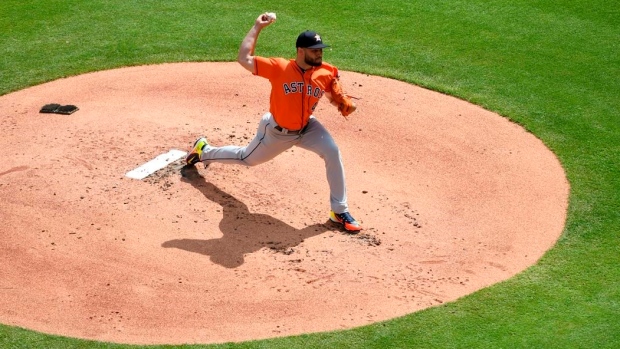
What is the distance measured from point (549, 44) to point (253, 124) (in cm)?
492

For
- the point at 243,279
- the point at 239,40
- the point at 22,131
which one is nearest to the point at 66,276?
the point at 243,279

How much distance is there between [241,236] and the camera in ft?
30.0

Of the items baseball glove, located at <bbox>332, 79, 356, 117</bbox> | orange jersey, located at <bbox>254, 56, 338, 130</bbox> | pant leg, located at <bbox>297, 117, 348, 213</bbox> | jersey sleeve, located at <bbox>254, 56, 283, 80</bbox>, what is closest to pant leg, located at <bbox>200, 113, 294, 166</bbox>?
pant leg, located at <bbox>297, 117, 348, 213</bbox>

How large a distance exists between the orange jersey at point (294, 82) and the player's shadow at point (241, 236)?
120 cm

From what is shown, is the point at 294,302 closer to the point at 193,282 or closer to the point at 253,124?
the point at 193,282

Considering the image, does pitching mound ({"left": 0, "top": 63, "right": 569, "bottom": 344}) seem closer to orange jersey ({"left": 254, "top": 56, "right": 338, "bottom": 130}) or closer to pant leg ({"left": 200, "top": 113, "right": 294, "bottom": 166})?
pant leg ({"left": 200, "top": 113, "right": 294, "bottom": 166})

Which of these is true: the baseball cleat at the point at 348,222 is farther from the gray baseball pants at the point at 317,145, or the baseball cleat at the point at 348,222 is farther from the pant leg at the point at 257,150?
the pant leg at the point at 257,150

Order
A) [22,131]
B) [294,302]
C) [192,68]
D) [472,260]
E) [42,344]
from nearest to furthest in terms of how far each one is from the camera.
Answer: [42,344]
[294,302]
[472,260]
[22,131]
[192,68]

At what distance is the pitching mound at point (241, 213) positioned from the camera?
8008 mm

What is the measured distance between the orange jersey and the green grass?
254cm

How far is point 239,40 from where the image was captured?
44.5 ft

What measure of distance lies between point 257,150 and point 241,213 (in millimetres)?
692

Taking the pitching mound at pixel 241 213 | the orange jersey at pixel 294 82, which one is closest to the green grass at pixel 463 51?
the pitching mound at pixel 241 213

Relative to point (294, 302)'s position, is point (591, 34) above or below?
above
